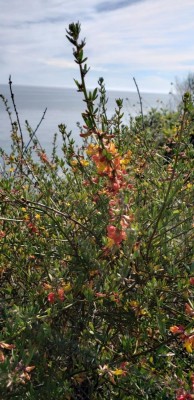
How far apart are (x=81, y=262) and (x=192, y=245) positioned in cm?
56

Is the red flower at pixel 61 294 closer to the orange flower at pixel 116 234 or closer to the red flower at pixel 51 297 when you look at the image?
the red flower at pixel 51 297

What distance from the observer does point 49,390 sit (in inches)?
66.6

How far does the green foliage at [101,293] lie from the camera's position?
1.60 m

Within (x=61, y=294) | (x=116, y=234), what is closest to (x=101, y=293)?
(x=61, y=294)

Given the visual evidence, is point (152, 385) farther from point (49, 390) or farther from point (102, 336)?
point (49, 390)

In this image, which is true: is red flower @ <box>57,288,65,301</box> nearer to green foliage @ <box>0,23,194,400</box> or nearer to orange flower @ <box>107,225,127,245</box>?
green foliage @ <box>0,23,194,400</box>

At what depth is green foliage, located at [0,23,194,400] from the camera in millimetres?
1601

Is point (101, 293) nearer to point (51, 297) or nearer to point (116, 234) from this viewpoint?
point (51, 297)

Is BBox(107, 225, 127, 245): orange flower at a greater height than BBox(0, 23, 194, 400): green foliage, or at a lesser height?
greater

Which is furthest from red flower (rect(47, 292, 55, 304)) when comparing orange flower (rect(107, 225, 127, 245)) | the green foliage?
orange flower (rect(107, 225, 127, 245))

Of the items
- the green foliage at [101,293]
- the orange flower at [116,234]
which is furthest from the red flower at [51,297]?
the orange flower at [116,234]

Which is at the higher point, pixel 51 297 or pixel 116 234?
pixel 116 234

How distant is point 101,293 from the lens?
6.06ft

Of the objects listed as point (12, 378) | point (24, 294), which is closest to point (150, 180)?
point (24, 294)
